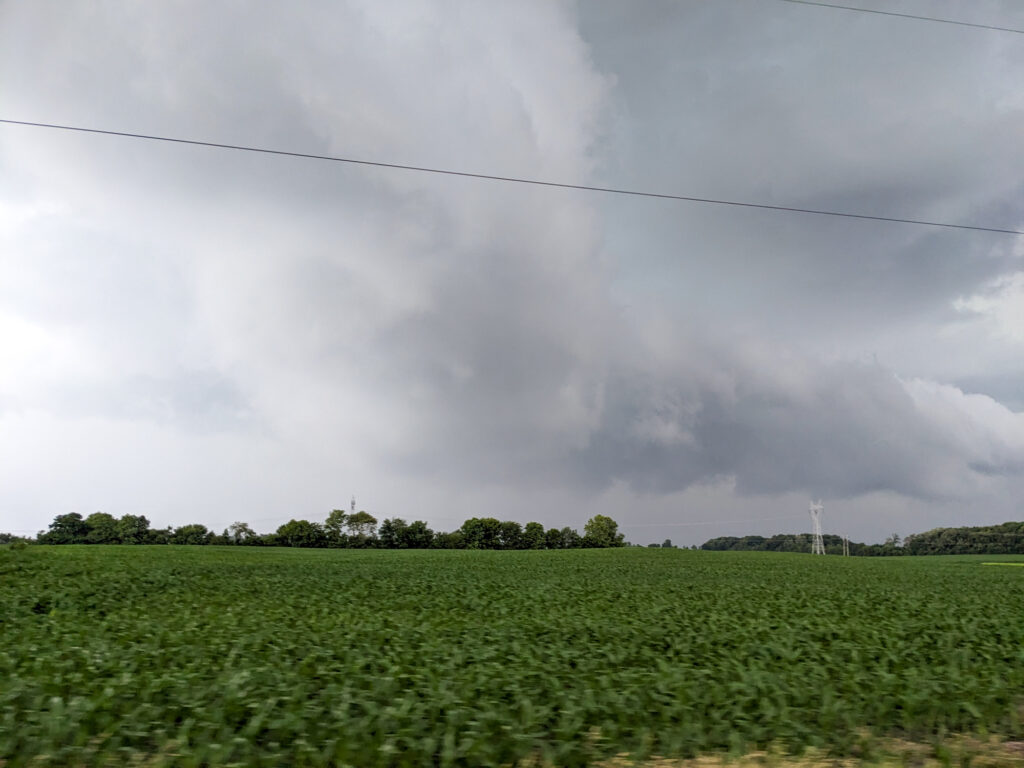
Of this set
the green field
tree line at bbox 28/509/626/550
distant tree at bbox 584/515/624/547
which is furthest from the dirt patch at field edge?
distant tree at bbox 584/515/624/547

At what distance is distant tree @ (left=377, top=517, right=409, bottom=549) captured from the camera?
69.4 m

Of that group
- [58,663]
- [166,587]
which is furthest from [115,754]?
[166,587]

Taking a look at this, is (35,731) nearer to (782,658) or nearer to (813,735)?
(813,735)

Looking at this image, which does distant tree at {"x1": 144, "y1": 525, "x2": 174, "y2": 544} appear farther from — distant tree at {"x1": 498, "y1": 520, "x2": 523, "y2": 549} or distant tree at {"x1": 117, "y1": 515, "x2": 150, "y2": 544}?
distant tree at {"x1": 498, "y1": 520, "x2": 523, "y2": 549}

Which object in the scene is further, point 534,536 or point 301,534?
point 534,536

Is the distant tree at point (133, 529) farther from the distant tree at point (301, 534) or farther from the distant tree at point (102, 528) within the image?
the distant tree at point (301, 534)

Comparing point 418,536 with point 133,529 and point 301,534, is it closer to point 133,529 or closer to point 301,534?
point 301,534

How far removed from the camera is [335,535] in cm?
7069

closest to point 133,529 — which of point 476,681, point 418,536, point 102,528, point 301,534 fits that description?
point 102,528

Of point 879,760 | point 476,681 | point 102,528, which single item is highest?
point 102,528

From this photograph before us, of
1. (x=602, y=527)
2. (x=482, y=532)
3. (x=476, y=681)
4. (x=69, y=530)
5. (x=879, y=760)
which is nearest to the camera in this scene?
(x=879, y=760)

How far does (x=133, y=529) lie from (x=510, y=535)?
41764mm

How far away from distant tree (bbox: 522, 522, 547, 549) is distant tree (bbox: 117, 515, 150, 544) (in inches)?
1620

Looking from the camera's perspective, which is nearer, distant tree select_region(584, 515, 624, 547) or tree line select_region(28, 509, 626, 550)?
tree line select_region(28, 509, 626, 550)
